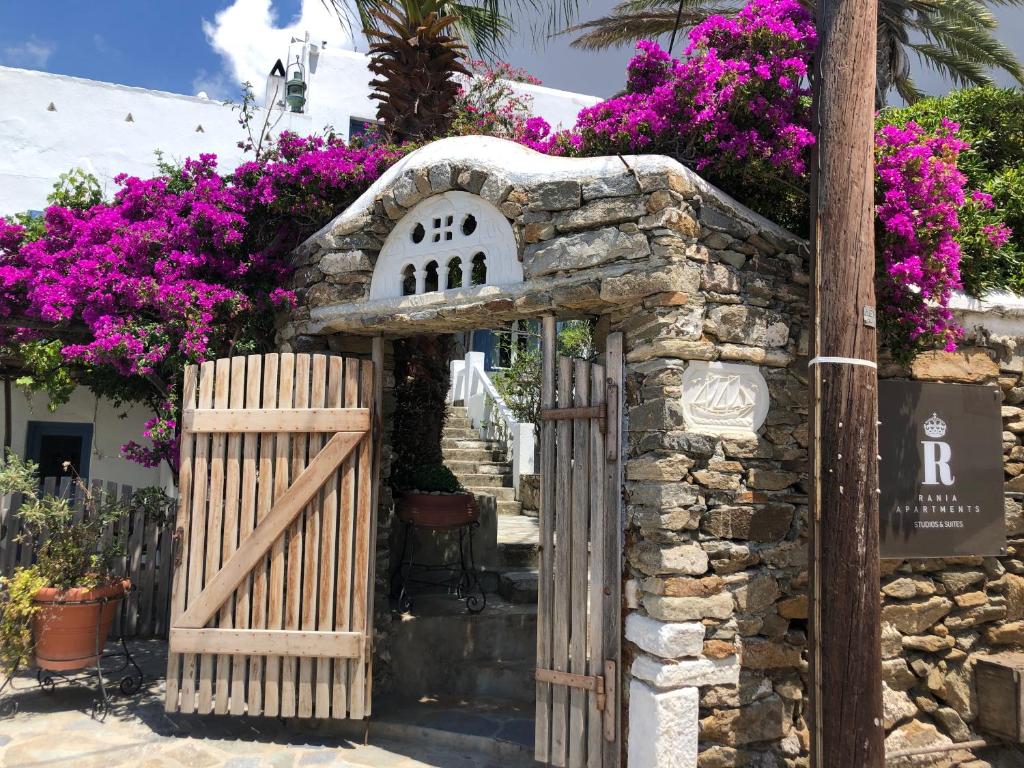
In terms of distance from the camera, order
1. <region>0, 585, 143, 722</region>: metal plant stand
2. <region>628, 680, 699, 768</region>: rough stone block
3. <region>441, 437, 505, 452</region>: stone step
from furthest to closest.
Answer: <region>441, 437, 505, 452</region>: stone step < <region>0, 585, 143, 722</region>: metal plant stand < <region>628, 680, 699, 768</region>: rough stone block

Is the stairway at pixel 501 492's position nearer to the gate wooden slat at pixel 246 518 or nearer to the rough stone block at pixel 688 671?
the gate wooden slat at pixel 246 518

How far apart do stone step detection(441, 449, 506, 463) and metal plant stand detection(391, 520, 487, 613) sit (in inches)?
177

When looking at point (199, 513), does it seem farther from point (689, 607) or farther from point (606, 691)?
point (689, 607)

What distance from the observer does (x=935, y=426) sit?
14.2 feet

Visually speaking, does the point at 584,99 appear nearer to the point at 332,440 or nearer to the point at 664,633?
the point at 332,440

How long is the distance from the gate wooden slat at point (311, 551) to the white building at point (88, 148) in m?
3.98

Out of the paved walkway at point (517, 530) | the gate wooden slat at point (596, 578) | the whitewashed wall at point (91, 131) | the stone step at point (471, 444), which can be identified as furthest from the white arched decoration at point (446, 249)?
the stone step at point (471, 444)

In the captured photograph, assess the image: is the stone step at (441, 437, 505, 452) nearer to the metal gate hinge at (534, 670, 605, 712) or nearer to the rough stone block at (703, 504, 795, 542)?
the metal gate hinge at (534, 670, 605, 712)

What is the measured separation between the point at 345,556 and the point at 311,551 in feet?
0.69

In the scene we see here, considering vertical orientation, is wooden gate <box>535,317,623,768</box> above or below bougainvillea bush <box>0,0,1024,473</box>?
below

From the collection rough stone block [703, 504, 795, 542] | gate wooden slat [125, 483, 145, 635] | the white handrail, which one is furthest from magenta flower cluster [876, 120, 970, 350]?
the white handrail

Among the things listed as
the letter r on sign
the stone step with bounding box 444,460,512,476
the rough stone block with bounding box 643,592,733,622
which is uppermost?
the letter r on sign

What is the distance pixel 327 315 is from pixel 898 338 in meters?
3.56

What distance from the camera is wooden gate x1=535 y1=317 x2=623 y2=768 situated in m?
3.95
